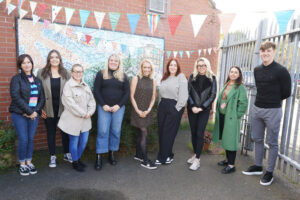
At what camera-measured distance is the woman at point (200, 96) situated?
3.49m

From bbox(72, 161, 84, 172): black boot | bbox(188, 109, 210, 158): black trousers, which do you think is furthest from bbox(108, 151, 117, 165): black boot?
bbox(188, 109, 210, 158): black trousers

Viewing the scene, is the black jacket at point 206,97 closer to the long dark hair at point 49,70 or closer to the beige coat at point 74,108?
the beige coat at point 74,108

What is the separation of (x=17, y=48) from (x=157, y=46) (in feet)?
11.1

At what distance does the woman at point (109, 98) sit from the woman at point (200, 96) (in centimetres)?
113

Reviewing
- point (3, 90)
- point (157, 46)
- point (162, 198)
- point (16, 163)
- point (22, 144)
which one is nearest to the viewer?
point (162, 198)

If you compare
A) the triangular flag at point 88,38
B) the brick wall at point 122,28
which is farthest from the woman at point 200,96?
the triangular flag at point 88,38

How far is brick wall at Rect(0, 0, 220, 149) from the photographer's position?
377 cm

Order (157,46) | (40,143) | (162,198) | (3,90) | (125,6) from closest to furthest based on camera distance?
(162,198), (3,90), (40,143), (125,6), (157,46)

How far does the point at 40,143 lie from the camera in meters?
4.32

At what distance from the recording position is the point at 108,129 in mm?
3541

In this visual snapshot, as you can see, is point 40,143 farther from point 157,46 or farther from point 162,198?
point 157,46

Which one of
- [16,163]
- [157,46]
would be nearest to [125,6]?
[157,46]

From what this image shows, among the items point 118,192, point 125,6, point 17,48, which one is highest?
point 125,6

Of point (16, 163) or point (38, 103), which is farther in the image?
point (16, 163)
